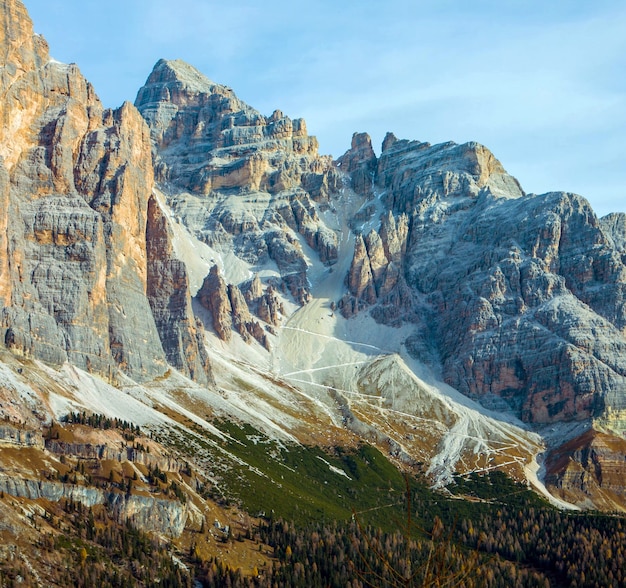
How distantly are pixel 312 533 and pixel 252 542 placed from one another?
1442 cm

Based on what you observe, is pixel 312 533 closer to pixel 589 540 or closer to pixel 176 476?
pixel 176 476

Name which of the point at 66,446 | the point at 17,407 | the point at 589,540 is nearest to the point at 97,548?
the point at 66,446

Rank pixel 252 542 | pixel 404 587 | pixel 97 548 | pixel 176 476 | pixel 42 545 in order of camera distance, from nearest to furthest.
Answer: pixel 404 587 → pixel 42 545 → pixel 97 548 → pixel 252 542 → pixel 176 476

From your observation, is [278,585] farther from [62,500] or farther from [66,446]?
[66,446]

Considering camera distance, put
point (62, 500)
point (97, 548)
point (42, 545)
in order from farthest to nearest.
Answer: point (62, 500)
point (97, 548)
point (42, 545)

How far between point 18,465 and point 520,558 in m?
112

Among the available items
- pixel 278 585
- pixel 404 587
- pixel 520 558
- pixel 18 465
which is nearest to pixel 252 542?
pixel 278 585

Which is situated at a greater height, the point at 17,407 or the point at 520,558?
the point at 17,407

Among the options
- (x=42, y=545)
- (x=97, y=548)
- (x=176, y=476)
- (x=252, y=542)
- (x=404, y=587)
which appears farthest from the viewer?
(x=176, y=476)

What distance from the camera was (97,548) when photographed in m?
144

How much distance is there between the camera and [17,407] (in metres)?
179

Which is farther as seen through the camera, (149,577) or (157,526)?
(157,526)

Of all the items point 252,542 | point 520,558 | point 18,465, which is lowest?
point 520,558

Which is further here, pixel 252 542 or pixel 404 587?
pixel 252 542
